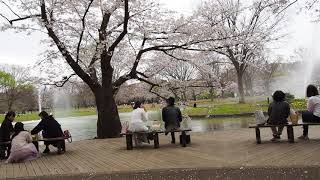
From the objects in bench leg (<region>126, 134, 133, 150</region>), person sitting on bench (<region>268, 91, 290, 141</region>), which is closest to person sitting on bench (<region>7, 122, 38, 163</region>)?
bench leg (<region>126, 134, 133, 150</region>)

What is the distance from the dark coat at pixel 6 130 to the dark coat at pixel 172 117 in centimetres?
416

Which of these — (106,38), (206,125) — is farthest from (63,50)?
(206,125)

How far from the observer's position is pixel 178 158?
9.07 metres

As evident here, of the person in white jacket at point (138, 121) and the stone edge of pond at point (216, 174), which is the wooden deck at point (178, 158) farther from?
the person in white jacket at point (138, 121)

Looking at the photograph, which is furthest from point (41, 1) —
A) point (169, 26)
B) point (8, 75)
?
point (8, 75)

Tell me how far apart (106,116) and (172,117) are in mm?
5470

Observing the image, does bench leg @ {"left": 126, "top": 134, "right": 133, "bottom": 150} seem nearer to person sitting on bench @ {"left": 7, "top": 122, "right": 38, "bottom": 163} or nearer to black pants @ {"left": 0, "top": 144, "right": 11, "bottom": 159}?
person sitting on bench @ {"left": 7, "top": 122, "right": 38, "bottom": 163}

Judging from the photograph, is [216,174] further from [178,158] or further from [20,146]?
[20,146]

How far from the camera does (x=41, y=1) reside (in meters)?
14.6

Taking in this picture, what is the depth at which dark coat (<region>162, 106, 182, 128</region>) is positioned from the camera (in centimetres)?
1136

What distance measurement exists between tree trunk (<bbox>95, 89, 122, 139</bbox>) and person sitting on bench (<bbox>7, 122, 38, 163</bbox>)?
581 centimetres

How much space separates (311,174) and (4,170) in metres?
6.32

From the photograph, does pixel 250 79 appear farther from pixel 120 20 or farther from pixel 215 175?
pixel 215 175

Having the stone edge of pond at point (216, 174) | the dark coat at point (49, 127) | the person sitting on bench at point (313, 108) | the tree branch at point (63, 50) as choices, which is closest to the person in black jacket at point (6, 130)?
the dark coat at point (49, 127)
